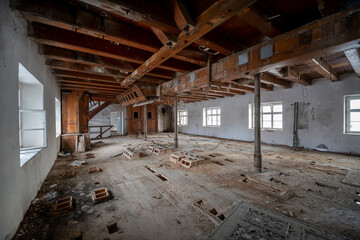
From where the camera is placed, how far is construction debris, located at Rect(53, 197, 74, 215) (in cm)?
213

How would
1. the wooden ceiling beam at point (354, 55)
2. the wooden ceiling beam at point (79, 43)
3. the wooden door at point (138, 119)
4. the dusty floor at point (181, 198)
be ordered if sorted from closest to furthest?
1. the dusty floor at point (181, 198)
2. the wooden ceiling beam at point (79, 43)
3. the wooden ceiling beam at point (354, 55)
4. the wooden door at point (138, 119)

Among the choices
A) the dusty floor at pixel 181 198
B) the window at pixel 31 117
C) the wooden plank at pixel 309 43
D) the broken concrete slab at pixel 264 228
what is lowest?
the dusty floor at pixel 181 198

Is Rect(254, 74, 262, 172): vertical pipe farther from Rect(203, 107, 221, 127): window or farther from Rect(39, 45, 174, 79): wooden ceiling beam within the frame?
Rect(203, 107, 221, 127): window

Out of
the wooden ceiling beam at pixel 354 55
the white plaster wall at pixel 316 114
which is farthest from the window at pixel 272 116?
the wooden ceiling beam at pixel 354 55

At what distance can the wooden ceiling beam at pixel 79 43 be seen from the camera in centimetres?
247

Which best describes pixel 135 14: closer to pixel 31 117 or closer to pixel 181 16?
pixel 181 16

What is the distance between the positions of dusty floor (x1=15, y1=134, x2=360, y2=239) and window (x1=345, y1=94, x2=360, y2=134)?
1.71 metres

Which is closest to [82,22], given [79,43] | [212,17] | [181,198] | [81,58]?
[79,43]

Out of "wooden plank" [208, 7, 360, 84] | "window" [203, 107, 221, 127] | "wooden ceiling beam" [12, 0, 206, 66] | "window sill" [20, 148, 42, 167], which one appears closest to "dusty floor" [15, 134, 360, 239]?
"window sill" [20, 148, 42, 167]

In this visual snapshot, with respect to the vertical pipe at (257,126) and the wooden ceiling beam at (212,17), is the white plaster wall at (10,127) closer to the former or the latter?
the wooden ceiling beam at (212,17)

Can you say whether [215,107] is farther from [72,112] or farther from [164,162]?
[72,112]

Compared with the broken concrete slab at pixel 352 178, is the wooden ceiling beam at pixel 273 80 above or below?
above

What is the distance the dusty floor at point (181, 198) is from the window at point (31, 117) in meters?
0.88

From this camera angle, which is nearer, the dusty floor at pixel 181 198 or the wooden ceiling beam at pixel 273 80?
the dusty floor at pixel 181 198
